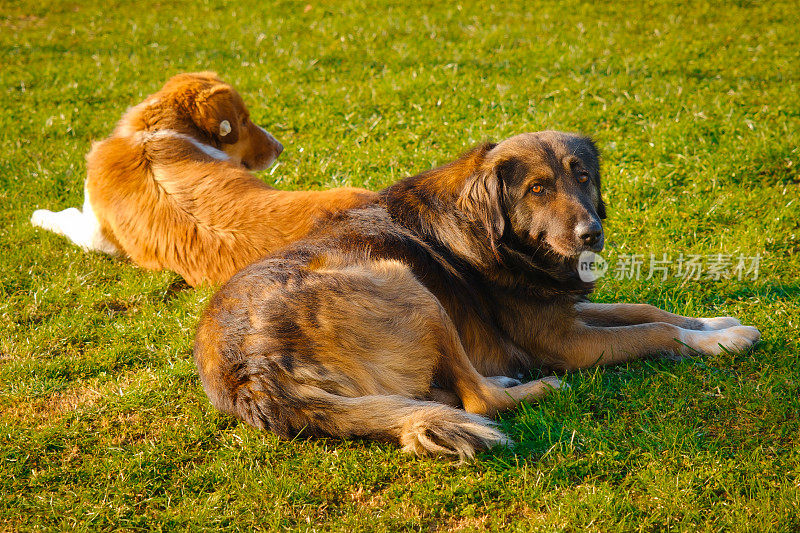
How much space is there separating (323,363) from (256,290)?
0.57 meters

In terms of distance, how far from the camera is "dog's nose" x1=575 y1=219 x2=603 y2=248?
400cm

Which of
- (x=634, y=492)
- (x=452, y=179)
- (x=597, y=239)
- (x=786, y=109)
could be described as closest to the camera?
(x=634, y=492)

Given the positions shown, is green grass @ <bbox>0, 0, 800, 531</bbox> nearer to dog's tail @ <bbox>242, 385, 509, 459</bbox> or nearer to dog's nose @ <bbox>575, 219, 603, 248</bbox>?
dog's tail @ <bbox>242, 385, 509, 459</bbox>

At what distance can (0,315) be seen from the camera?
5.20m

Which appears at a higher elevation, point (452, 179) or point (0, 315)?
point (452, 179)

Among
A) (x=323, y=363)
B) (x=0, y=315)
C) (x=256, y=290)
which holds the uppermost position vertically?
(x=256, y=290)

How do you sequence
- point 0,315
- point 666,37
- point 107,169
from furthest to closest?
point 666,37, point 107,169, point 0,315

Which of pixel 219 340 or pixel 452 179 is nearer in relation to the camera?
pixel 219 340

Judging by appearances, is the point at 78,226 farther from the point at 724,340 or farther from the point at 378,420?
the point at 724,340

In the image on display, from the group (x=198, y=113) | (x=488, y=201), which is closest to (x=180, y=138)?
(x=198, y=113)

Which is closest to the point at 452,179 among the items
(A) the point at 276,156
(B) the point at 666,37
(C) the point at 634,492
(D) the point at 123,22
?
(C) the point at 634,492

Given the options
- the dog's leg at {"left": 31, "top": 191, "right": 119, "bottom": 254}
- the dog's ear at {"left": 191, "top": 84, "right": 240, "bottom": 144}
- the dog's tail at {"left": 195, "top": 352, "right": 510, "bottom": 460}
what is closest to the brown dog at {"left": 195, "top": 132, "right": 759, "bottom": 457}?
the dog's tail at {"left": 195, "top": 352, "right": 510, "bottom": 460}

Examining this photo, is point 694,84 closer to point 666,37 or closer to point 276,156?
point 666,37

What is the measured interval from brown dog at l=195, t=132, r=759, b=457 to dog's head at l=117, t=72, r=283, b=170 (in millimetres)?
2262
